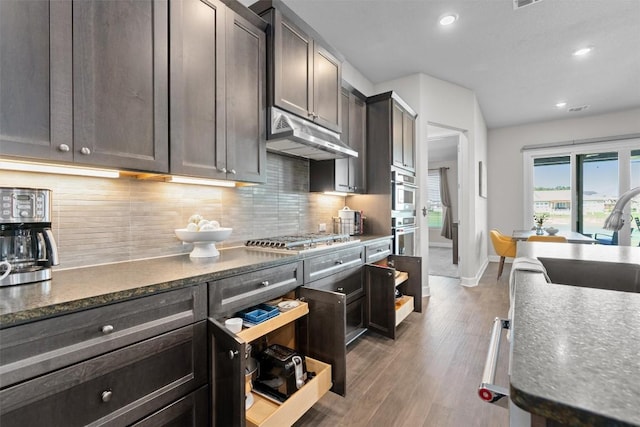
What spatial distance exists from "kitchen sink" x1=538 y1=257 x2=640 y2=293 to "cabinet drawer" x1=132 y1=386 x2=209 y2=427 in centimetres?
168

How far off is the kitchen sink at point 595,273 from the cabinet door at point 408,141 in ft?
7.28

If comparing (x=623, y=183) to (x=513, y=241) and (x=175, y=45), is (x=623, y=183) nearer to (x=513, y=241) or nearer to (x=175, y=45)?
(x=513, y=241)

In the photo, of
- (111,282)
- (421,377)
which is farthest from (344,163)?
(111,282)

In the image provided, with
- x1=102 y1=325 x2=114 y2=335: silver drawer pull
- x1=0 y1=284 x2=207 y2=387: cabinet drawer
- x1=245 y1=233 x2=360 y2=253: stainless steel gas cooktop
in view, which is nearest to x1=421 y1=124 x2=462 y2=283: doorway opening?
x1=245 y1=233 x2=360 y2=253: stainless steel gas cooktop

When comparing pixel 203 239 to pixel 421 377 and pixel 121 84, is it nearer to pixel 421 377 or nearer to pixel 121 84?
pixel 121 84

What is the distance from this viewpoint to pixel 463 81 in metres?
4.02

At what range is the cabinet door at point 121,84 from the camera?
1125 mm

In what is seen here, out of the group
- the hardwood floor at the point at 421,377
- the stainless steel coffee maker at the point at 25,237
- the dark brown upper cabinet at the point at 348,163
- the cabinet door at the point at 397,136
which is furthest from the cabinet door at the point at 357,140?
the stainless steel coffee maker at the point at 25,237

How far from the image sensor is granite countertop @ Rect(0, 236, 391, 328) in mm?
813

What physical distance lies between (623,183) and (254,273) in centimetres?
699

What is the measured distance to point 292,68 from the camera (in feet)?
6.93

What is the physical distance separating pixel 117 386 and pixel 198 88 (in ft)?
4.59

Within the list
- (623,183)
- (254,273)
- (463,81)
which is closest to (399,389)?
(254,273)

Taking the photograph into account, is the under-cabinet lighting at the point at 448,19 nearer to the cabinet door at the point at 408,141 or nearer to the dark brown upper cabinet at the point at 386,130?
the dark brown upper cabinet at the point at 386,130
